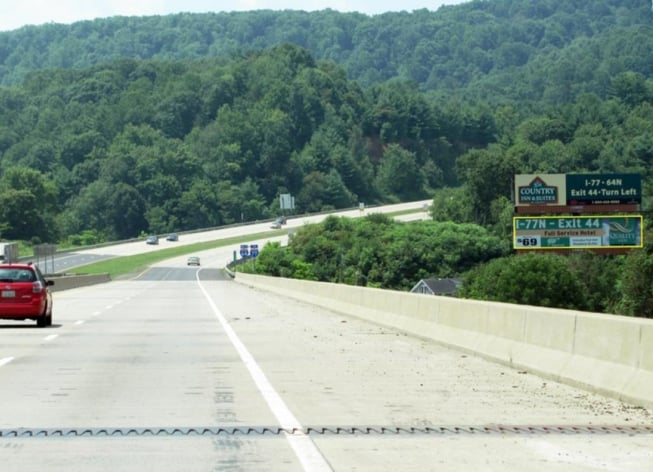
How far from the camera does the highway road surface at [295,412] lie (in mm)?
10305

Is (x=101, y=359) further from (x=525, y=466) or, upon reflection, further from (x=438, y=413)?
(x=525, y=466)

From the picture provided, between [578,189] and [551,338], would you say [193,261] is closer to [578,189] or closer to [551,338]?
[578,189]

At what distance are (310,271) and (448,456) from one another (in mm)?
143109

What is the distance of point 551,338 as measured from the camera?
53.6 ft

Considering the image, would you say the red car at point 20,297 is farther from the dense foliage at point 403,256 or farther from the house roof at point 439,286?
the dense foliage at point 403,256

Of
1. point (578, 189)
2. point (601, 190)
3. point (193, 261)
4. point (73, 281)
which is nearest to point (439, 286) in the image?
point (193, 261)

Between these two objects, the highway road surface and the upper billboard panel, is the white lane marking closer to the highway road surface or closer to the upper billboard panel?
the highway road surface

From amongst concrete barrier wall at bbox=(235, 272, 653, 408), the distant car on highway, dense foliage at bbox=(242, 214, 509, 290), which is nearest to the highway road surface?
concrete barrier wall at bbox=(235, 272, 653, 408)

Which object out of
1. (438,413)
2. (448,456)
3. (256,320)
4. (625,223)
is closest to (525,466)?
(448,456)

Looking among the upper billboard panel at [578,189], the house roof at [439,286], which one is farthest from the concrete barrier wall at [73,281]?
the house roof at [439,286]

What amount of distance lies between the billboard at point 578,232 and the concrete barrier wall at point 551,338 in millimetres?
49660

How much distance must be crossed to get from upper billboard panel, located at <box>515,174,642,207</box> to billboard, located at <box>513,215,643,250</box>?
2.57 meters

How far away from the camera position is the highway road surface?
1030cm

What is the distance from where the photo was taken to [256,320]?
1316 inches
